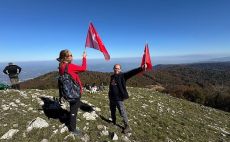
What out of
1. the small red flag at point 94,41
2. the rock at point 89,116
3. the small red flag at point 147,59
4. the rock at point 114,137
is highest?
the small red flag at point 94,41

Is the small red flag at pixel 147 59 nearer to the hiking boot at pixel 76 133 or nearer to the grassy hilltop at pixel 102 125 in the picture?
the grassy hilltop at pixel 102 125

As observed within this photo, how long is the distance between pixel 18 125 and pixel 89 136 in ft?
9.69

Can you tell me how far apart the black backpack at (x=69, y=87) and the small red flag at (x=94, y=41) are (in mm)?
1813

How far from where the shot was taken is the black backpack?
796 centimetres

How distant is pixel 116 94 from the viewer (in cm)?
897

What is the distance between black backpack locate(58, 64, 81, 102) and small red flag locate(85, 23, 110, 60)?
1.81m

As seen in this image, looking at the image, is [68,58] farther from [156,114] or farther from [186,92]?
[186,92]

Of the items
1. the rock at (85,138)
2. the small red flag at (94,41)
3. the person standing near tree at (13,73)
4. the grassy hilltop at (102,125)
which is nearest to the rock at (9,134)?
the grassy hilltop at (102,125)

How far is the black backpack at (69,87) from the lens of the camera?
796cm

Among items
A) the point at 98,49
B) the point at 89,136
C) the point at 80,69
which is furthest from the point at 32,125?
the point at 98,49

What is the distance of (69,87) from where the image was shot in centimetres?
806

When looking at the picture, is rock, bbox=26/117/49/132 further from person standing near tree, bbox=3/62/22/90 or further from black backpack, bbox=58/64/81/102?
person standing near tree, bbox=3/62/22/90

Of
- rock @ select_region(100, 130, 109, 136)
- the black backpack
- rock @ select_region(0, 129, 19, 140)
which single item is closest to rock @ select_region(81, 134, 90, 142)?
rock @ select_region(100, 130, 109, 136)

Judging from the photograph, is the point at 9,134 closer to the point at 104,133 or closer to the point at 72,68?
the point at 72,68
